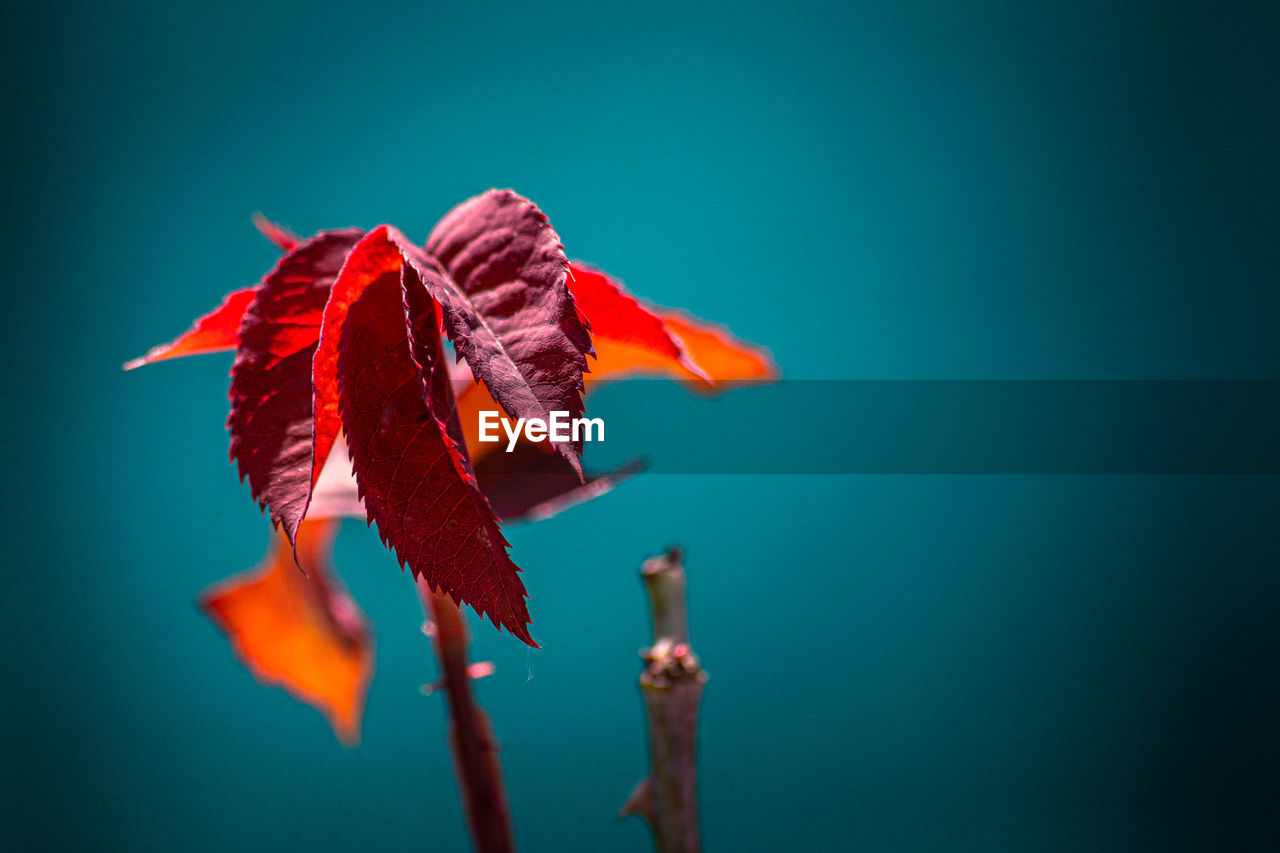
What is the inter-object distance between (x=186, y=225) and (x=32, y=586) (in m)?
0.39

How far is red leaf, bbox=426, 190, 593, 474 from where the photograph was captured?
181mm

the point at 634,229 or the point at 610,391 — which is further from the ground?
the point at 634,229

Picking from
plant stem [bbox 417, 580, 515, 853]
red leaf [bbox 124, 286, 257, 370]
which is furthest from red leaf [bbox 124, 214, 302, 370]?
plant stem [bbox 417, 580, 515, 853]

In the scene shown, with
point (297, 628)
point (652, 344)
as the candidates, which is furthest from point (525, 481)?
point (297, 628)

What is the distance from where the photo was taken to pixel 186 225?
841 millimetres

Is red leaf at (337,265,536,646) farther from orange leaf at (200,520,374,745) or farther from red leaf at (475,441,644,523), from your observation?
orange leaf at (200,520,374,745)

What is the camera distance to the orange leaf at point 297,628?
409mm

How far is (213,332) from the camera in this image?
279 millimetres

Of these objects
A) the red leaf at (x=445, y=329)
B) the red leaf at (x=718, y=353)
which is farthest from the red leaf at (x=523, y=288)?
Answer: the red leaf at (x=718, y=353)

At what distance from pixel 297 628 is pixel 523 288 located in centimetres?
28

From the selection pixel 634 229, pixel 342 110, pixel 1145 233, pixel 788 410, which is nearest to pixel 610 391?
pixel 788 410

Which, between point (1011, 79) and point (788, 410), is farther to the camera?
point (1011, 79)

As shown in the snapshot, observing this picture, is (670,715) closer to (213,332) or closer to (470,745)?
(470,745)

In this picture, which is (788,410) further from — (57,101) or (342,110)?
(57,101)
